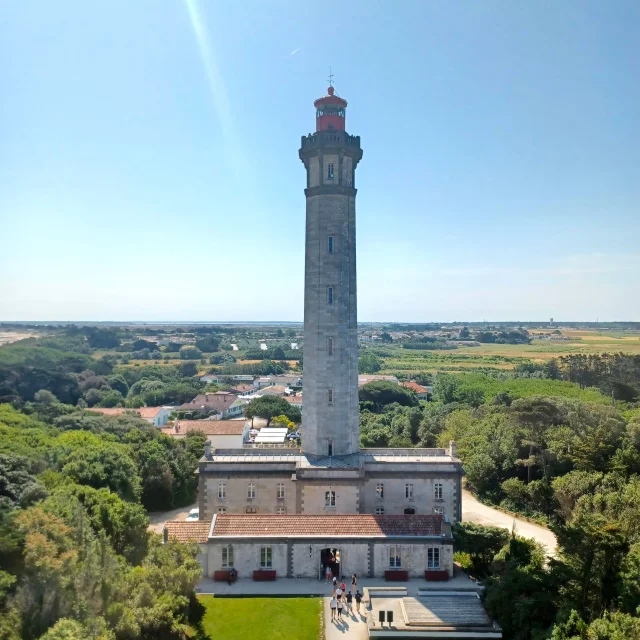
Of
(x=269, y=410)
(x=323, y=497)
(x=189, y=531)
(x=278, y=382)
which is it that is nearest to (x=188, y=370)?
(x=278, y=382)

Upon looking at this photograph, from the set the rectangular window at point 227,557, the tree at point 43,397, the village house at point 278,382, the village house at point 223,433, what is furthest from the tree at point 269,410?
the rectangular window at point 227,557

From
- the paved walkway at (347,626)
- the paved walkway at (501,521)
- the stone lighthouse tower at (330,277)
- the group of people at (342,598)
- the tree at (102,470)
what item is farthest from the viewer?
the paved walkway at (501,521)

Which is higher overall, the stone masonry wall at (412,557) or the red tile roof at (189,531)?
the red tile roof at (189,531)

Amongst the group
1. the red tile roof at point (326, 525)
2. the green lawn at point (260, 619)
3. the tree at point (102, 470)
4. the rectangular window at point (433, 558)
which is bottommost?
the green lawn at point (260, 619)

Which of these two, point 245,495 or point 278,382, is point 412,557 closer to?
point 245,495

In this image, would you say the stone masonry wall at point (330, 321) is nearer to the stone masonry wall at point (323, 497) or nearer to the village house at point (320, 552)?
the stone masonry wall at point (323, 497)

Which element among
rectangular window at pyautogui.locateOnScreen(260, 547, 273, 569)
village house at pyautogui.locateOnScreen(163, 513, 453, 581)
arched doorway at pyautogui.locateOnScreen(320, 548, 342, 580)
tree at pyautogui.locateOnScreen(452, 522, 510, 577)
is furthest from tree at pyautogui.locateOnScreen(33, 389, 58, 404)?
tree at pyautogui.locateOnScreen(452, 522, 510, 577)

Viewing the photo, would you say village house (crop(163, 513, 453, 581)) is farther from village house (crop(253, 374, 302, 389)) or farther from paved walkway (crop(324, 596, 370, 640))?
village house (crop(253, 374, 302, 389))
